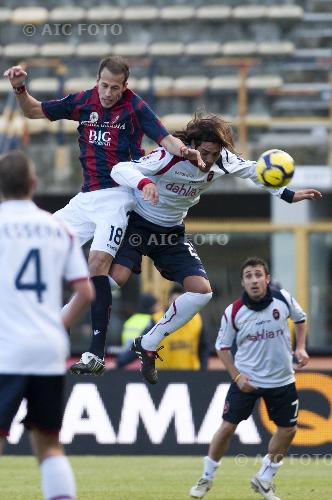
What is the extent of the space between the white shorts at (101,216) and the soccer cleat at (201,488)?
2712mm

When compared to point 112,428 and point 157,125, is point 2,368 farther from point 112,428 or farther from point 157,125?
point 112,428

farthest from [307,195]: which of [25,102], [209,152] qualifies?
[25,102]

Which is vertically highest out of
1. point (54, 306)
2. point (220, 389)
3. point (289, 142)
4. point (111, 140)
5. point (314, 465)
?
point (289, 142)

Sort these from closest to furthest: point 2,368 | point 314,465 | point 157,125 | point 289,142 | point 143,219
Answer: point 2,368 → point 157,125 → point 143,219 → point 314,465 → point 289,142

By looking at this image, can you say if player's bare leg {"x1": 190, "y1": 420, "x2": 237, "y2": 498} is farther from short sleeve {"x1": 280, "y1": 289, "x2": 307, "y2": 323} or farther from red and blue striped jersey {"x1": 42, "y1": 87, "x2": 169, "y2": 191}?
red and blue striped jersey {"x1": 42, "y1": 87, "x2": 169, "y2": 191}

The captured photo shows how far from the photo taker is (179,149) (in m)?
8.30

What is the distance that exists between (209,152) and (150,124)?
0.49 m

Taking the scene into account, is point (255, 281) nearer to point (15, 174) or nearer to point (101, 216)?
point (101, 216)

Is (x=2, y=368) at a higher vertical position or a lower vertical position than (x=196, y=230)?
lower

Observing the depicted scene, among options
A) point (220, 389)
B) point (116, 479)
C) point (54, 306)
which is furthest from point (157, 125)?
point (220, 389)

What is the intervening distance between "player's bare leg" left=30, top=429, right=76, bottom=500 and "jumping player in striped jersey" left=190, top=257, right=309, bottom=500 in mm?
4407

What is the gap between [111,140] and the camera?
867 centimetres

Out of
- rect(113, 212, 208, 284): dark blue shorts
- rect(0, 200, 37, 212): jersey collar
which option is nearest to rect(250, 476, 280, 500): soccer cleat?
rect(113, 212, 208, 284): dark blue shorts

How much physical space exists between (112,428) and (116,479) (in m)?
1.85
